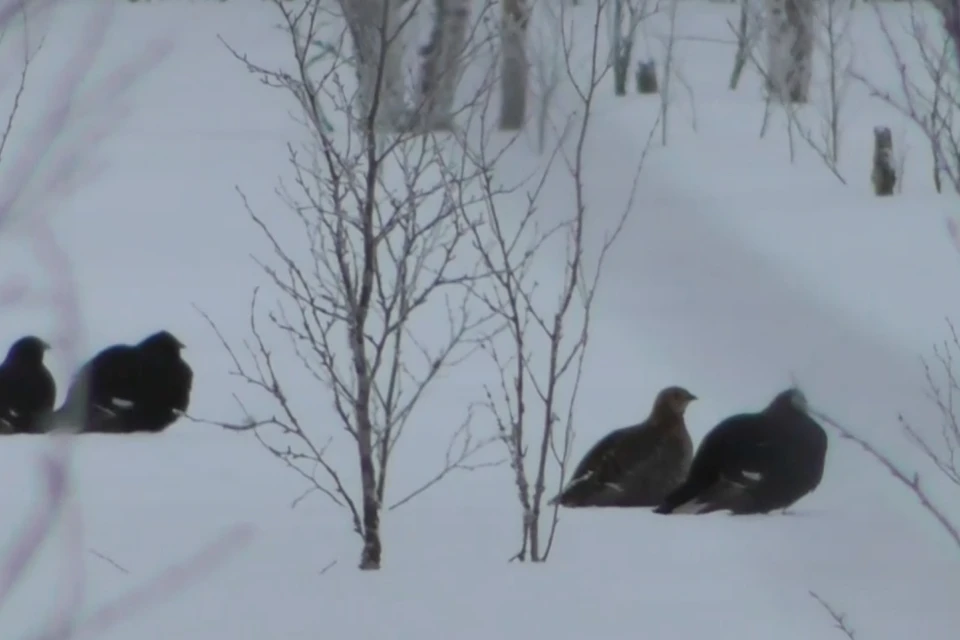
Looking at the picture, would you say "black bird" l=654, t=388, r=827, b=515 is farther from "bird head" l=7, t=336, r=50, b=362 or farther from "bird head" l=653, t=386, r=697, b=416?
"bird head" l=7, t=336, r=50, b=362

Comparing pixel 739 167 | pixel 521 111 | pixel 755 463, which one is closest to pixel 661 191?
pixel 739 167

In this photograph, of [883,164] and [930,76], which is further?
[883,164]

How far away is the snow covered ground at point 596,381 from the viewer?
4512mm

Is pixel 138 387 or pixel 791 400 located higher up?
pixel 791 400

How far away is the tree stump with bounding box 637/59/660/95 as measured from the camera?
19719mm

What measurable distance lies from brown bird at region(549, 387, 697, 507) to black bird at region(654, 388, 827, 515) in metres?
0.25

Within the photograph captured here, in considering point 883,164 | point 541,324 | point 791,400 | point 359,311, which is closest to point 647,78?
point 883,164

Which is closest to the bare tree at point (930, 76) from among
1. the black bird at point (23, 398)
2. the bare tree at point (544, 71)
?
the bare tree at point (544, 71)

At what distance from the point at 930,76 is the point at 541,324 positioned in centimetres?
431

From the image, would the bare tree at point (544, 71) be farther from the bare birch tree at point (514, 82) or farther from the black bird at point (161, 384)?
the black bird at point (161, 384)

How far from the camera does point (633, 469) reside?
637 cm

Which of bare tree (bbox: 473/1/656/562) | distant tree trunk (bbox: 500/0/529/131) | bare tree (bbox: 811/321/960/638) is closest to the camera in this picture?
bare tree (bbox: 811/321/960/638)

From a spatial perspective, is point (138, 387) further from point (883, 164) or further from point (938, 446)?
point (883, 164)

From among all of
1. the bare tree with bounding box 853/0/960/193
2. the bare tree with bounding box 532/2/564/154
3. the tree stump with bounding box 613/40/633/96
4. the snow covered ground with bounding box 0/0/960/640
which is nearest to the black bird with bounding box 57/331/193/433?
A: the snow covered ground with bounding box 0/0/960/640
